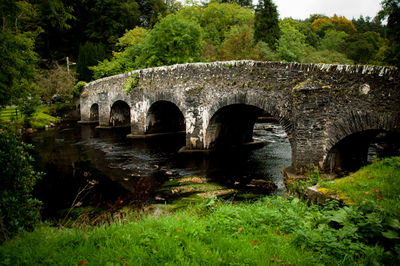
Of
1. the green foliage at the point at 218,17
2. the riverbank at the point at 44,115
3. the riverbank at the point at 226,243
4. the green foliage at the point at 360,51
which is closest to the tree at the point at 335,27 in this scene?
the green foliage at the point at 360,51

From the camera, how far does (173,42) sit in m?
20.5

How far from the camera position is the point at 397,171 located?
16.5ft

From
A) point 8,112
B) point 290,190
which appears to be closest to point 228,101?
point 290,190

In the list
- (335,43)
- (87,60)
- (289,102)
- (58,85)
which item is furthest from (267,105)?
(335,43)

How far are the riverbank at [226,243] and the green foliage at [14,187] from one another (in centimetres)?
42

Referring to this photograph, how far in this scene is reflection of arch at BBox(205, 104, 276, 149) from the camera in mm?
12156

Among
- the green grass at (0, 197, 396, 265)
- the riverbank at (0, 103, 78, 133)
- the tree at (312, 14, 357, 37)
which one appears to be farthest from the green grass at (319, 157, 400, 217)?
the tree at (312, 14, 357, 37)

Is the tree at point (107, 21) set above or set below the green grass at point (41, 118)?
above

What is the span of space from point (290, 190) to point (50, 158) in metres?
11.7

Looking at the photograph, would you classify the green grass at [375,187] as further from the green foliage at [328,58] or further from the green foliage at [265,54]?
the green foliage at [328,58]

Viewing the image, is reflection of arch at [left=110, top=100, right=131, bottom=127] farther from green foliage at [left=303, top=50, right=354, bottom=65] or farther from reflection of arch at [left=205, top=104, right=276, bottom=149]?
green foliage at [left=303, top=50, right=354, bottom=65]

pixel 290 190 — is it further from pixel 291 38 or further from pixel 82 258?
pixel 291 38

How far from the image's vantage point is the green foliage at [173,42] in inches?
806

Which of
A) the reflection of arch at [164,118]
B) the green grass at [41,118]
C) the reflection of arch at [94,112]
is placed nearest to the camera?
the reflection of arch at [164,118]
